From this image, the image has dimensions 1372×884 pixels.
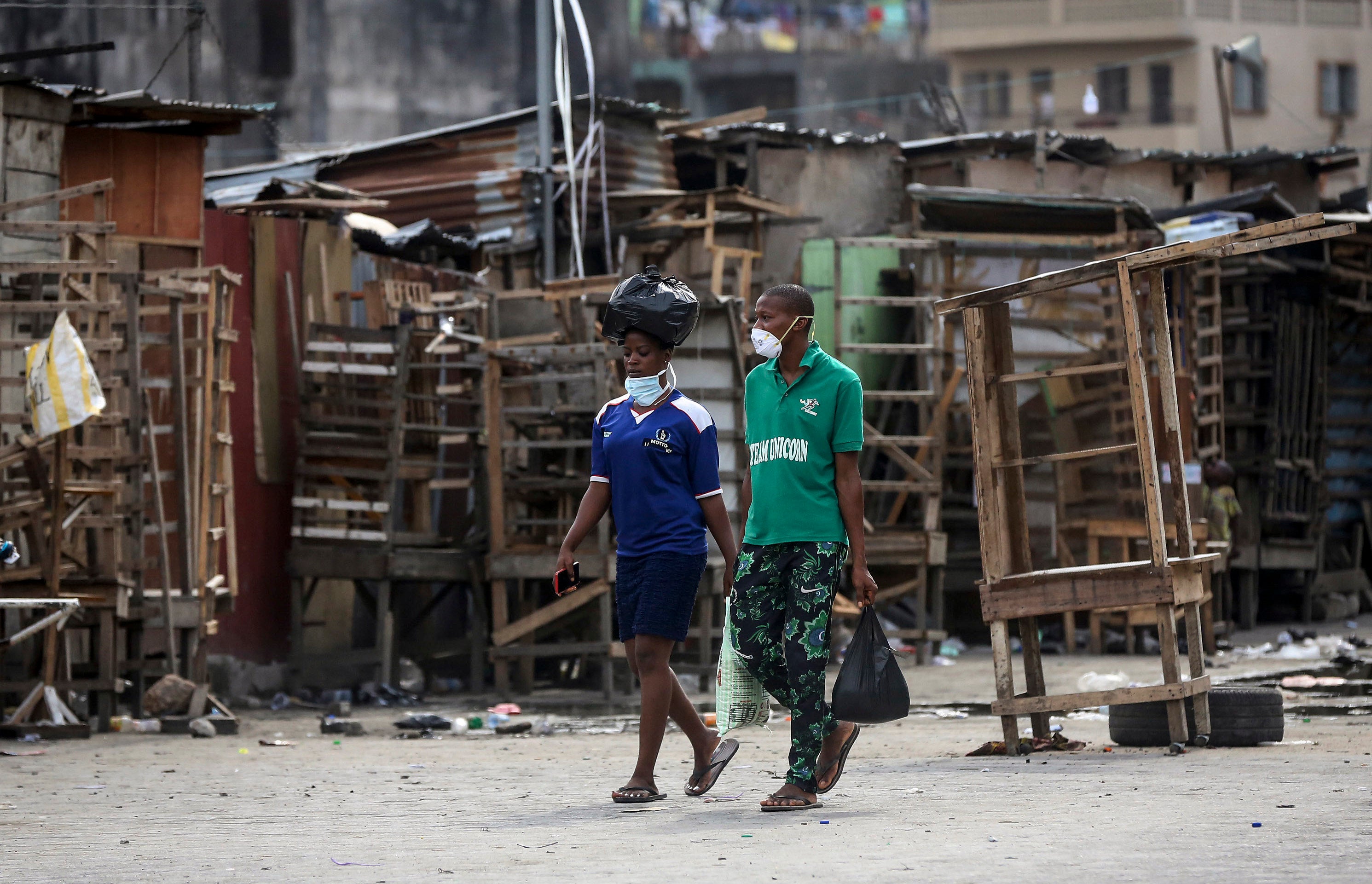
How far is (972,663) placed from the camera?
1688 centimetres

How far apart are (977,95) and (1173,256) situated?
1775 inches

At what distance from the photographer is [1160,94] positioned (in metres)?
48.5

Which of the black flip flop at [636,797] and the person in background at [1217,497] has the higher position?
the person in background at [1217,497]

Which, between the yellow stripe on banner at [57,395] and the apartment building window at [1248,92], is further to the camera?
the apartment building window at [1248,92]

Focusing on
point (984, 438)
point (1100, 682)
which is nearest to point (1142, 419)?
point (984, 438)

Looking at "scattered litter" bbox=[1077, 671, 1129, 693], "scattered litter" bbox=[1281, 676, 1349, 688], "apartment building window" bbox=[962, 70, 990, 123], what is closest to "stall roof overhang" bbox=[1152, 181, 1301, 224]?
"scattered litter" bbox=[1281, 676, 1349, 688]

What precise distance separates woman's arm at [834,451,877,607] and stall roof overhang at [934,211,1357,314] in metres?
1.57

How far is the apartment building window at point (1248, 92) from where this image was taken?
48125mm

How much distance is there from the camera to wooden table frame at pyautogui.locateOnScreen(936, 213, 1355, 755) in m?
8.22

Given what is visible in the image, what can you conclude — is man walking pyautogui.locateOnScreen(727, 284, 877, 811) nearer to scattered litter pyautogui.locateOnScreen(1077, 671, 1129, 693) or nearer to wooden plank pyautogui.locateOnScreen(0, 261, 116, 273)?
wooden plank pyautogui.locateOnScreen(0, 261, 116, 273)

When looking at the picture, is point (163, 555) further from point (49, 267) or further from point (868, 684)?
point (868, 684)

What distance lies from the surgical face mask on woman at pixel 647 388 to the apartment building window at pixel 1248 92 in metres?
44.2

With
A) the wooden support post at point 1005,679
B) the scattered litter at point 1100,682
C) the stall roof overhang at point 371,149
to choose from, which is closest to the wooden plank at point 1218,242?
the wooden support post at point 1005,679

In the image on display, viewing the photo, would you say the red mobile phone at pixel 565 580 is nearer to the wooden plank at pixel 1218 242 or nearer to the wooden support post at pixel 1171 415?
the wooden plank at pixel 1218 242
